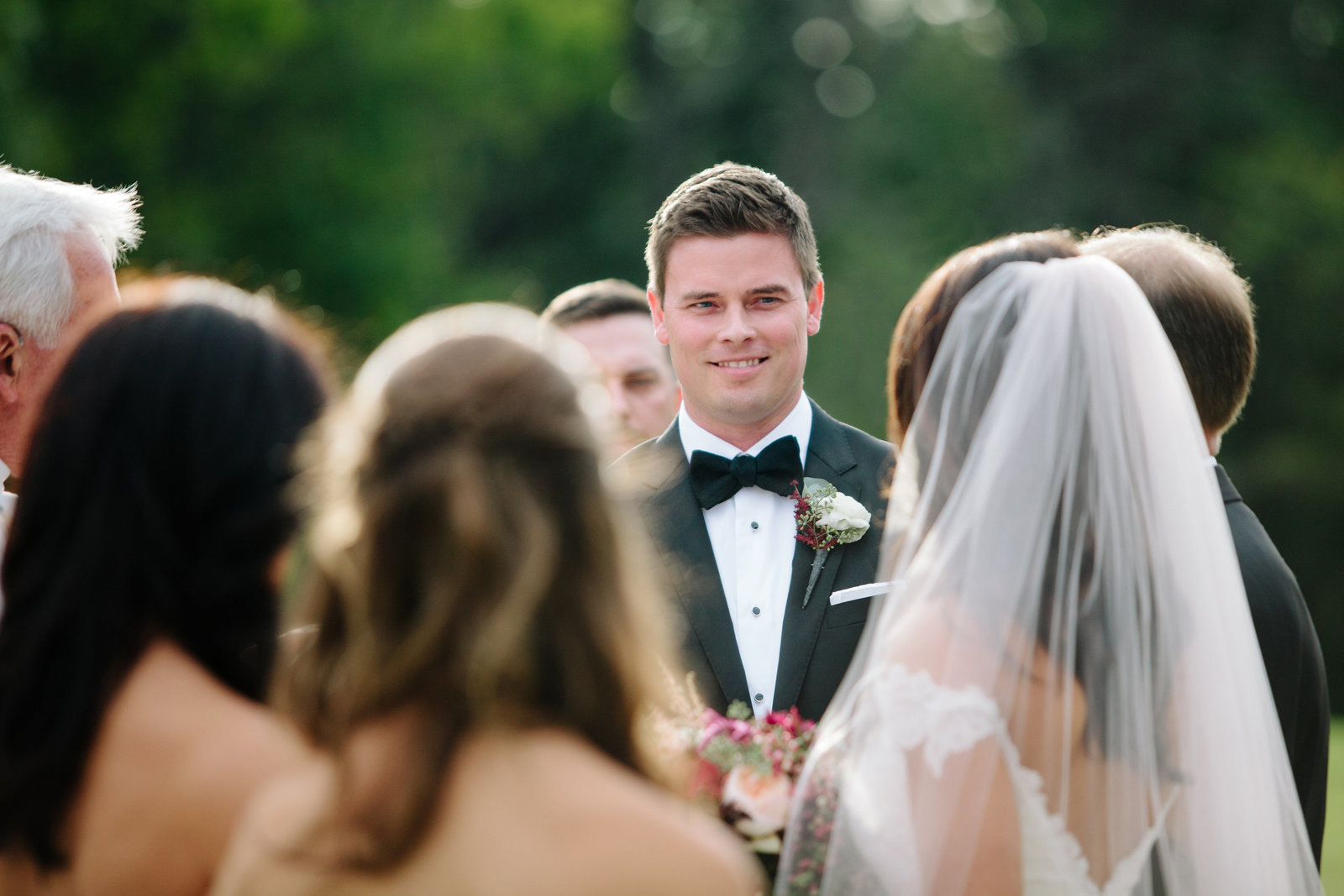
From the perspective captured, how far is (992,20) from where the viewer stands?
30000 millimetres

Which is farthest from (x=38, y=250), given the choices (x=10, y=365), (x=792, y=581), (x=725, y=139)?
(x=725, y=139)

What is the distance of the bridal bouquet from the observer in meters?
2.70

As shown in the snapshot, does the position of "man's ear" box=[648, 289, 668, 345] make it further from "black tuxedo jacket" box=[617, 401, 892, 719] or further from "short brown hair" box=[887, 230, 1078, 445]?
"short brown hair" box=[887, 230, 1078, 445]

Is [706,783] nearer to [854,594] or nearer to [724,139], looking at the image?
[854,594]

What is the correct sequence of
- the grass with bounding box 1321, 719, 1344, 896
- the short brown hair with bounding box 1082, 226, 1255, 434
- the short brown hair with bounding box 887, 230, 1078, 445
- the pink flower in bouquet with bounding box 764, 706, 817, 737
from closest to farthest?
the short brown hair with bounding box 887, 230, 1078, 445 → the pink flower in bouquet with bounding box 764, 706, 817, 737 → the short brown hair with bounding box 1082, 226, 1255, 434 → the grass with bounding box 1321, 719, 1344, 896

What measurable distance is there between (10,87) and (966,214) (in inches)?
730

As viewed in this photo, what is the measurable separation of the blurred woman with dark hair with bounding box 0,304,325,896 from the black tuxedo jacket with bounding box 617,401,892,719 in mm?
1944

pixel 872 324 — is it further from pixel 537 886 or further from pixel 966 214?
pixel 537 886

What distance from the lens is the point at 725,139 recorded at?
1198 inches

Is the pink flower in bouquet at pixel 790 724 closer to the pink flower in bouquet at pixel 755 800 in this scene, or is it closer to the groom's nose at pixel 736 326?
the pink flower in bouquet at pixel 755 800

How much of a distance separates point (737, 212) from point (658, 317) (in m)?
0.52

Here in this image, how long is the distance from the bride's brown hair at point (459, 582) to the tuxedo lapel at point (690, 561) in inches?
82.8

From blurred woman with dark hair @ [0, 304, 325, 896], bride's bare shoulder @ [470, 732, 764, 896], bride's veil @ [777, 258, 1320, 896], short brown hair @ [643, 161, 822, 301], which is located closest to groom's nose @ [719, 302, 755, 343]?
short brown hair @ [643, 161, 822, 301]

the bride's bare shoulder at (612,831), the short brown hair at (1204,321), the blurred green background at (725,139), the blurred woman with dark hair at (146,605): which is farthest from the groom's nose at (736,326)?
the blurred green background at (725,139)
